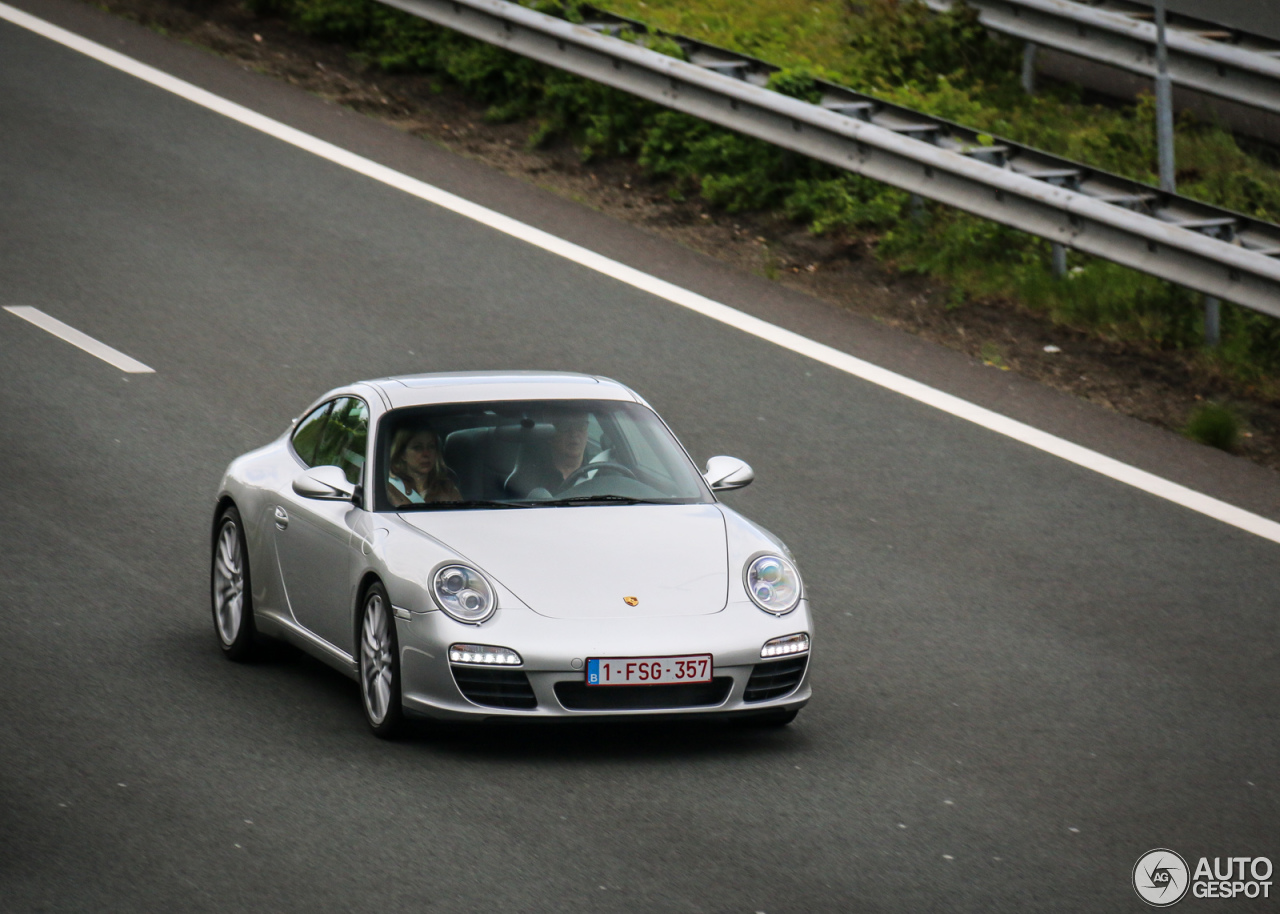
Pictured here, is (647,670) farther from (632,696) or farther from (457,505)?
(457,505)

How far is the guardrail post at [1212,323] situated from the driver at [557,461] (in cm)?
592

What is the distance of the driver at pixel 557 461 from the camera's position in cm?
833

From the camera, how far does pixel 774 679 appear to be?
768 cm

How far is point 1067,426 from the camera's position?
12.3 m

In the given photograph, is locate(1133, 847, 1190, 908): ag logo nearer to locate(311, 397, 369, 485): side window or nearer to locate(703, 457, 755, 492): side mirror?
locate(703, 457, 755, 492): side mirror

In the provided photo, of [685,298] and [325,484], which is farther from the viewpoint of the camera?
[685,298]

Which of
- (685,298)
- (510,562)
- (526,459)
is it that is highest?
(526,459)

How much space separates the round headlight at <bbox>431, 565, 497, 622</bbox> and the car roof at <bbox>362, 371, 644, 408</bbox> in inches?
47.9

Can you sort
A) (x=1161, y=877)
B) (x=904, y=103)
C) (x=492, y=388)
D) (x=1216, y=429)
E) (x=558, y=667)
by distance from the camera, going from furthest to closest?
(x=904, y=103) < (x=1216, y=429) < (x=492, y=388) < (x=558, y=667) < (x=1161, y=877)

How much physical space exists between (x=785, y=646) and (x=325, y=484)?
199 centimetres

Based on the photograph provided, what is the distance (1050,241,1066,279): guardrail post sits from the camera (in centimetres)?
1395

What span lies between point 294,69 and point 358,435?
10.7 meters

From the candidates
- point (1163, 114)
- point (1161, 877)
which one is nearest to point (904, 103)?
point (1163, 114)

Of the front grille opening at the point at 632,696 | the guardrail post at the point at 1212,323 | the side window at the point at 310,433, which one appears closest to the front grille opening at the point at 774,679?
the front grille opening at the point at 632,696
